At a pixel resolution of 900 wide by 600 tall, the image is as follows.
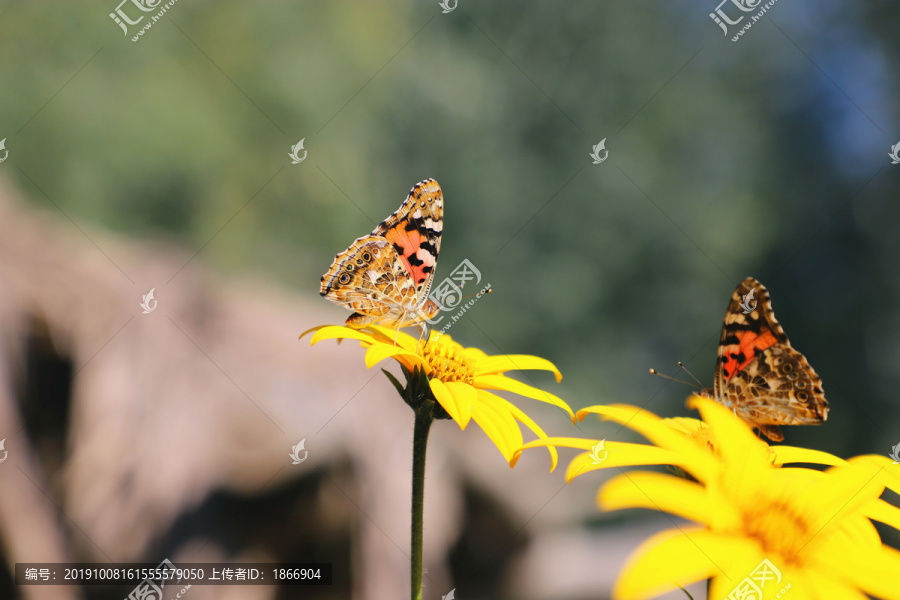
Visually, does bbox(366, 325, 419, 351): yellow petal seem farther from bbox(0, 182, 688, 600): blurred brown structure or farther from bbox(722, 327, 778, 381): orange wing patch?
bbox(0, 182, 688, 600): blurred brown structure

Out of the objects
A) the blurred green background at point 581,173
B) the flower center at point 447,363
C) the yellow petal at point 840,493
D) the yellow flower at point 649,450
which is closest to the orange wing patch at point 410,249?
the flower center at point 447,363

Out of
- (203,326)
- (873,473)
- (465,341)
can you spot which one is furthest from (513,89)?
(873,473)

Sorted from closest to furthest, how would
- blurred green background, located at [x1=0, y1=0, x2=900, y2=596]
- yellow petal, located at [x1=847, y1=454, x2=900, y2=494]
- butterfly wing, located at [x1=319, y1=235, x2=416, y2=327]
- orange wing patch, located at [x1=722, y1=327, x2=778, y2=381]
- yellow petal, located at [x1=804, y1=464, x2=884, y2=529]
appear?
yellow petal, located at [x1=804, y1=464, x2=884, y2=529]
yellow petal, located at [x1=847, y1=454, x2=900, y2=494]
orange wing patch, located at [x1=722, y1=327, x2=778, y2=381]
butterfly wing, located at [x1=319, y1=235, x2=416, y2=327]
blurred green background, located at [x1=0, y1=0, x2=900, y2=596]

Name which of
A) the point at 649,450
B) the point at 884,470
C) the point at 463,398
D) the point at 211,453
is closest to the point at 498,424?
the point at 463,398

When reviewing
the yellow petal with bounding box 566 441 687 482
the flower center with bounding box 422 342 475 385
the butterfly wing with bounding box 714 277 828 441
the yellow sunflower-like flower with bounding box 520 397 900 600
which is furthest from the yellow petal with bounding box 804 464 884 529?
the flower center with bounding box 422 342 475 385

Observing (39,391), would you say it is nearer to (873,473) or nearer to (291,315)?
(291,315)

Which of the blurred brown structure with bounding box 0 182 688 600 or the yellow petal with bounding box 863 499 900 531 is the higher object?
the blurred brown structure with bounding box 0 182 688 600

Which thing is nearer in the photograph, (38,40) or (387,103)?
(38,40)
